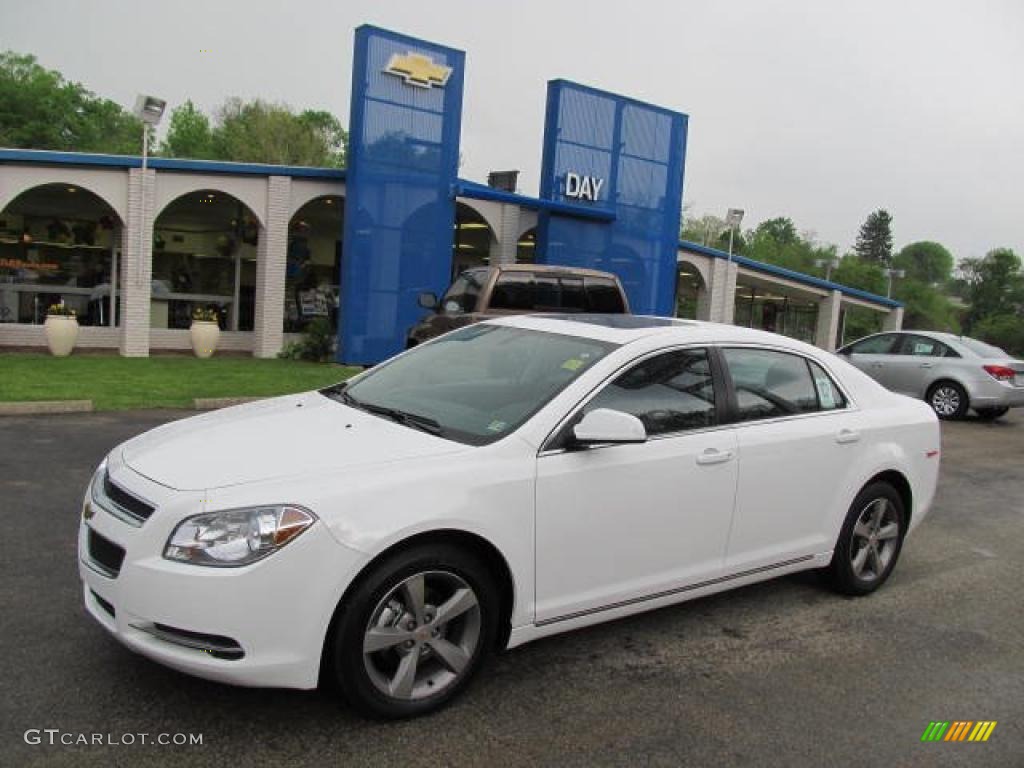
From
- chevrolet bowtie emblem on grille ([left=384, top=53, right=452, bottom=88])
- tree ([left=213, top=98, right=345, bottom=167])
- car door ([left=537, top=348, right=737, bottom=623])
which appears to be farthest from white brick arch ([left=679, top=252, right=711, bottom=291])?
tree ([left=213, top=98, right=345, bottom=167])

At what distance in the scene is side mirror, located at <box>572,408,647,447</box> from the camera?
11.8ft

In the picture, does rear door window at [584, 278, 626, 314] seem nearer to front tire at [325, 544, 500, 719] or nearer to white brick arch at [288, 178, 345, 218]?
white brick arch at [288, 178, 345, 218]

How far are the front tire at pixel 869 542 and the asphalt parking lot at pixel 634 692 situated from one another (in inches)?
4.6

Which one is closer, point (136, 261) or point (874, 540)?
point (874, 540)

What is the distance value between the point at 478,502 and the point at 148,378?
1090 cm

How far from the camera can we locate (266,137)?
205ft

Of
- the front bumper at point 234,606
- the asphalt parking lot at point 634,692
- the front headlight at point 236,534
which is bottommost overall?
the asphalt parking lot at point 634,692

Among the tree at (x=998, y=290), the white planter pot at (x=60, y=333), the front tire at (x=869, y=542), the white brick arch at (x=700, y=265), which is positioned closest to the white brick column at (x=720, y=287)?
the white brick arch at (x=700, y=265)

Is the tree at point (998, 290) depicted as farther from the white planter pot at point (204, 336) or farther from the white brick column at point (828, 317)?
the white planter pot at point (204, 336)

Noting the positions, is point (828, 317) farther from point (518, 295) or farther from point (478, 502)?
point (478, 502)

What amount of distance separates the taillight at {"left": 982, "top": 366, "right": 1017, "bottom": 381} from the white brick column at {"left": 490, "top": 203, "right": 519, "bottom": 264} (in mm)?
10391

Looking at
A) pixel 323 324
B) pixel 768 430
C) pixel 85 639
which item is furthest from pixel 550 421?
pixel 323 324

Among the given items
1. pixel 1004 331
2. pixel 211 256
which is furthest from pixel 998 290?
pixel 211 256

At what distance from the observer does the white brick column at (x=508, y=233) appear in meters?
20.3
